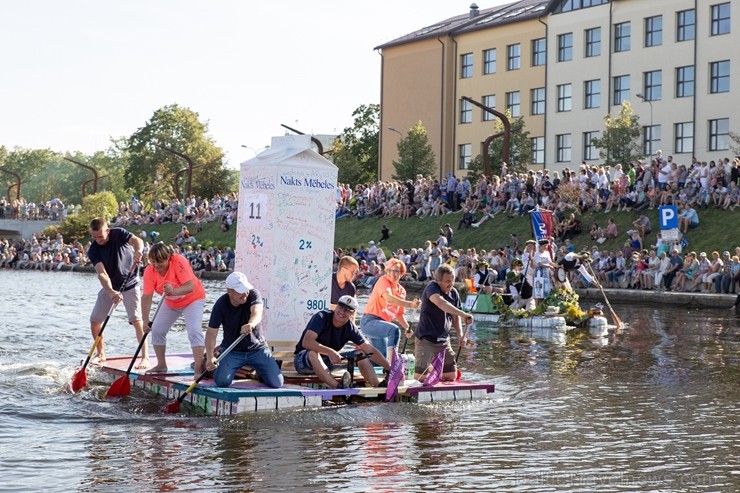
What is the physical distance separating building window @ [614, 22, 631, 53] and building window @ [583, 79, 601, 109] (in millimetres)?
2376

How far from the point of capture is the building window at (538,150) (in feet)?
232

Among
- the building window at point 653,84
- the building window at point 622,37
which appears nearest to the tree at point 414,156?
the building window at point 622,37

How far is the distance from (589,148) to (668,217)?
33.3 m

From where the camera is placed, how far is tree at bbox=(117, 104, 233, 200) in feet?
350

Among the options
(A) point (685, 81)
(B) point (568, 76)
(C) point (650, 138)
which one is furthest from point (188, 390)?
(B) point (568, 76)

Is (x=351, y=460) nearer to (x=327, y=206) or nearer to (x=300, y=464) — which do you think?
(x=300, y=464)

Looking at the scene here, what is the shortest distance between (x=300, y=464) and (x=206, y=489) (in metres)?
1.25

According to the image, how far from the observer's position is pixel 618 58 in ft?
213

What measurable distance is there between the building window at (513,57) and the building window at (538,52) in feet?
3.33

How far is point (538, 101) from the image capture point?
71.4m

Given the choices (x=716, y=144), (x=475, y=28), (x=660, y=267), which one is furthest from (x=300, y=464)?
(x=475, y=28)

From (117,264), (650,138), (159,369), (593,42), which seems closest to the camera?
(159,369)

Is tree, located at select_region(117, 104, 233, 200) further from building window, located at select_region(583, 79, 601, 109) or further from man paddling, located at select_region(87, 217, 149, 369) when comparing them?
man paddling, located at select_region(87, 217, 149, 369)

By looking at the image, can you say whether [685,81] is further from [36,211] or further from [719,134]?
[36,211]
